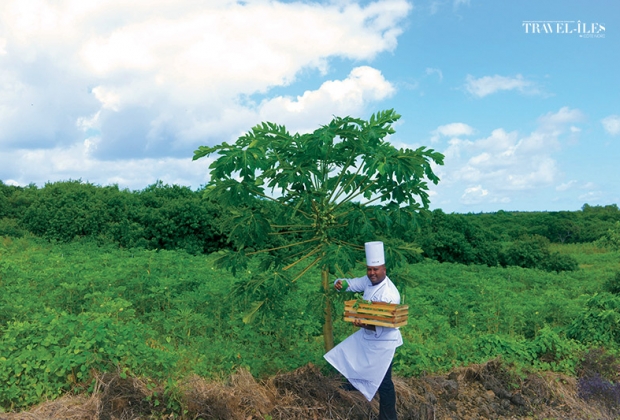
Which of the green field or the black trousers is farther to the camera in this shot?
the green field

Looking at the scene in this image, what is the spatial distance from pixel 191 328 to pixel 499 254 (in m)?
13.6

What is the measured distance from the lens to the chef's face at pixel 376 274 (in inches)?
200

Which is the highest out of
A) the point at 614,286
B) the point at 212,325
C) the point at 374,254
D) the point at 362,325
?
the point at 374,254

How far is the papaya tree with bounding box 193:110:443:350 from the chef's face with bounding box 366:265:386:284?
0.70ft

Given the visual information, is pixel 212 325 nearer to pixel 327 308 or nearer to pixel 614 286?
pixel 327 308

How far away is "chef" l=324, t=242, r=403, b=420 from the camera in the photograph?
5098 millimetres

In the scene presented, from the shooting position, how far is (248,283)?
5375mm

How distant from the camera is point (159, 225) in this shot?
15469 mm

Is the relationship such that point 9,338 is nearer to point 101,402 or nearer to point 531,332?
point 101,402

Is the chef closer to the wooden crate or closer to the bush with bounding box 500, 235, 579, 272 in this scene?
the wooden crate

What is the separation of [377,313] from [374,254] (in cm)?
55

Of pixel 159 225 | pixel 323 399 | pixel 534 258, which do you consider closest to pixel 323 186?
pixel 323 399

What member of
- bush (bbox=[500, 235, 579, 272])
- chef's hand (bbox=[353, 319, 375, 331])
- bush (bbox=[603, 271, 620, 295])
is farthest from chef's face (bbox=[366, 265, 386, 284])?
bush (bbox=[500, 235, 579, 272])

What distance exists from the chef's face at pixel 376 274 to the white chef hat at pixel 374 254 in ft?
0.14
